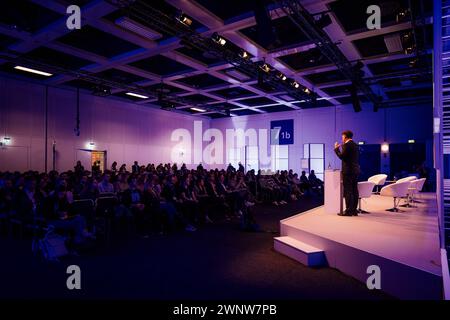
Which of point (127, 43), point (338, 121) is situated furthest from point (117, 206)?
point (338, 121)

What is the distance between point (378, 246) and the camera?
3.64 m

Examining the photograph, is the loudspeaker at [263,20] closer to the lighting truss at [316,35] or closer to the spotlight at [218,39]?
the lighting truss at [316,35]

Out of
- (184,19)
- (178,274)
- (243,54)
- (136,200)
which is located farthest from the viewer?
(243,54)

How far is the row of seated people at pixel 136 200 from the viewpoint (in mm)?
5078

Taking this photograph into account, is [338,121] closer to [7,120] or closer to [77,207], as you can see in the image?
[77,207]

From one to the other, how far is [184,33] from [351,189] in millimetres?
5069

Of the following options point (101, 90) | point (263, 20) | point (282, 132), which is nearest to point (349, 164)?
point (263, 20)

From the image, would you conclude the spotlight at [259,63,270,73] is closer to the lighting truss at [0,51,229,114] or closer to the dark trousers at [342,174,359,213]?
the lighting truss at [0,51,229,114]

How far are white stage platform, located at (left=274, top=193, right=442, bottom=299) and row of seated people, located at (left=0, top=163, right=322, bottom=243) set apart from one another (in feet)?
6.16

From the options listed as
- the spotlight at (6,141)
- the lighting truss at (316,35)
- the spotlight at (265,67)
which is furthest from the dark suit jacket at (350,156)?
the spotlight at (6,141)

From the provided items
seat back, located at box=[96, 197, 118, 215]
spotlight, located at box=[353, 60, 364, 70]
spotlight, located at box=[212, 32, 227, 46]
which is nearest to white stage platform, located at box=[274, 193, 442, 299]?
seat back, located at box=[96, 197, 118, 215]

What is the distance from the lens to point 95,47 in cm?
847

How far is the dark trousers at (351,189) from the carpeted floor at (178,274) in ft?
5.99

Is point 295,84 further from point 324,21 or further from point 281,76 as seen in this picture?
point 324,21
